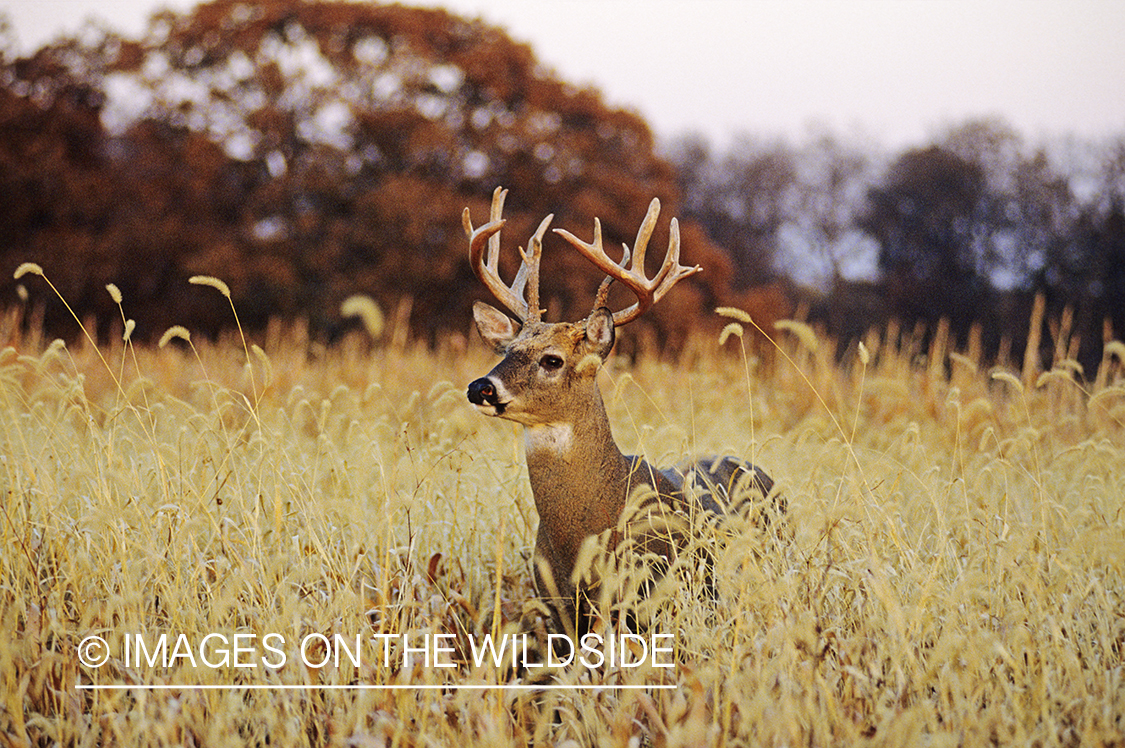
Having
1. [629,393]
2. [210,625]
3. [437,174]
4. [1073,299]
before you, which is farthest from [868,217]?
[210,625]

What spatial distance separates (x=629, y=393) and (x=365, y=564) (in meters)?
3.72

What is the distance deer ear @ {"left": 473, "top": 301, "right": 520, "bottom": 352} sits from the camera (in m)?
3.21

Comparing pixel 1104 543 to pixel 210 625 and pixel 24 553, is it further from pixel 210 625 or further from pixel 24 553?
pixel 24 553

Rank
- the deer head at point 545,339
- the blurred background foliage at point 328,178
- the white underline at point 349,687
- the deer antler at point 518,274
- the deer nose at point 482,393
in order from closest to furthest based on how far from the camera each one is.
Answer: the white underline at point 349,687 → the deer nose at point 482,393 → the deer head at point 545,339 → the deer antler at point 518,274 → the blurred background foliage at point 328,178

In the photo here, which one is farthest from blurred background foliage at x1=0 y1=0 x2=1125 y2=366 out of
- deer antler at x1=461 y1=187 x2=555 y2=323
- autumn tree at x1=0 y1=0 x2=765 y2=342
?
deer antler at x1=461 y1=187 x2=555 y2=323

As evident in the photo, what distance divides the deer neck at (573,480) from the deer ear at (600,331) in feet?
0.59

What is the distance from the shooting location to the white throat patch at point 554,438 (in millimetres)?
2941

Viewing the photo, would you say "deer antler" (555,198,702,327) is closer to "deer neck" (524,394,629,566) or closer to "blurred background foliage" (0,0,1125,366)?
"deer neck" (524,394,629,566)

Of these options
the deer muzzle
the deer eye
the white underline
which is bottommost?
the white underline

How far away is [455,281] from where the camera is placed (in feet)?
37.1

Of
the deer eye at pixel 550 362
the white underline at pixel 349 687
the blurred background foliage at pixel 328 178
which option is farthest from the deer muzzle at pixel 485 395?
the blurred background foliage at pixel 328 178

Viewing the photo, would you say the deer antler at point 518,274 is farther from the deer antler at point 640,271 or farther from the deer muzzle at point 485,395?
the deer muzzle at point 485,395

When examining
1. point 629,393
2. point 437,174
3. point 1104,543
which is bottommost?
point 629,393

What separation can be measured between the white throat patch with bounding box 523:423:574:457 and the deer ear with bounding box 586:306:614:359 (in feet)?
0.94
